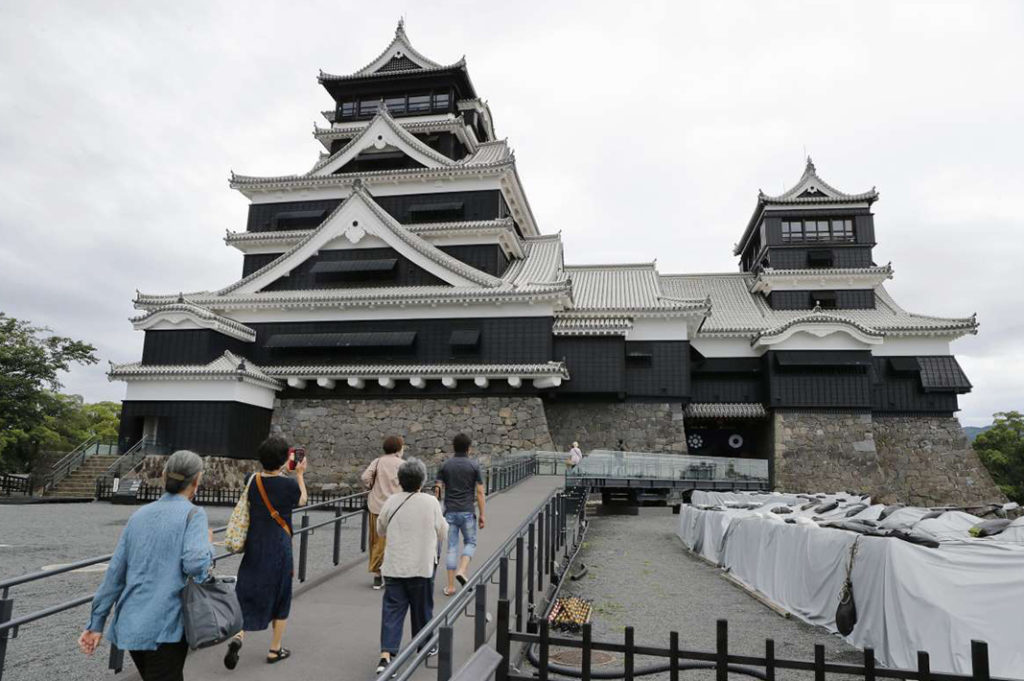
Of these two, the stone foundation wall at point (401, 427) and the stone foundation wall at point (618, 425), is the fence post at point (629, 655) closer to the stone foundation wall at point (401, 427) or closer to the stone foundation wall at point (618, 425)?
the stone foundation wall at point (401, 427)

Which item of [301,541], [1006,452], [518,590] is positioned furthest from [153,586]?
[1006,452]

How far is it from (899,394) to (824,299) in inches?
231

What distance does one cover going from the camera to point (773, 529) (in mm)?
10625

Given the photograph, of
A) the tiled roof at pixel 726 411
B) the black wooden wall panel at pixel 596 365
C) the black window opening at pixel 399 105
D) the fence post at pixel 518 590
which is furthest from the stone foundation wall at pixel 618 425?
the fence post at pixel 518 590

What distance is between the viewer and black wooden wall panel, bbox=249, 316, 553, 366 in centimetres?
2466

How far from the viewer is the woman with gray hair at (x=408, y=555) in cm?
515

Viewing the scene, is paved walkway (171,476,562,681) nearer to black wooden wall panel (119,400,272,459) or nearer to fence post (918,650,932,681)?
fence post (918,650,932,681)

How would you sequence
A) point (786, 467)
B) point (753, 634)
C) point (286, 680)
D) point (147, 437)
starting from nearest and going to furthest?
point (286, 680)
point (753, 634)
point (147, 437)
point (786, 467)

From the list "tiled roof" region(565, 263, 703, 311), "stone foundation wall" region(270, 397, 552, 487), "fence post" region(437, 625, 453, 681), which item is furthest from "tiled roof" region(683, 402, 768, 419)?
"fence post" region(437, 625, 453, 681)

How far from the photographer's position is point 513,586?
833cm

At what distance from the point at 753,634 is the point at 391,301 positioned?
755 inches

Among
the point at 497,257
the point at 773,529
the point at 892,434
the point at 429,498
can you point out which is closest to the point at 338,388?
the point at 497,257

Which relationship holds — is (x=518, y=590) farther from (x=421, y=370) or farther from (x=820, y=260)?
(x=820, y=260)

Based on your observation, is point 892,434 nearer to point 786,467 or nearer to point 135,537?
point 786,467
